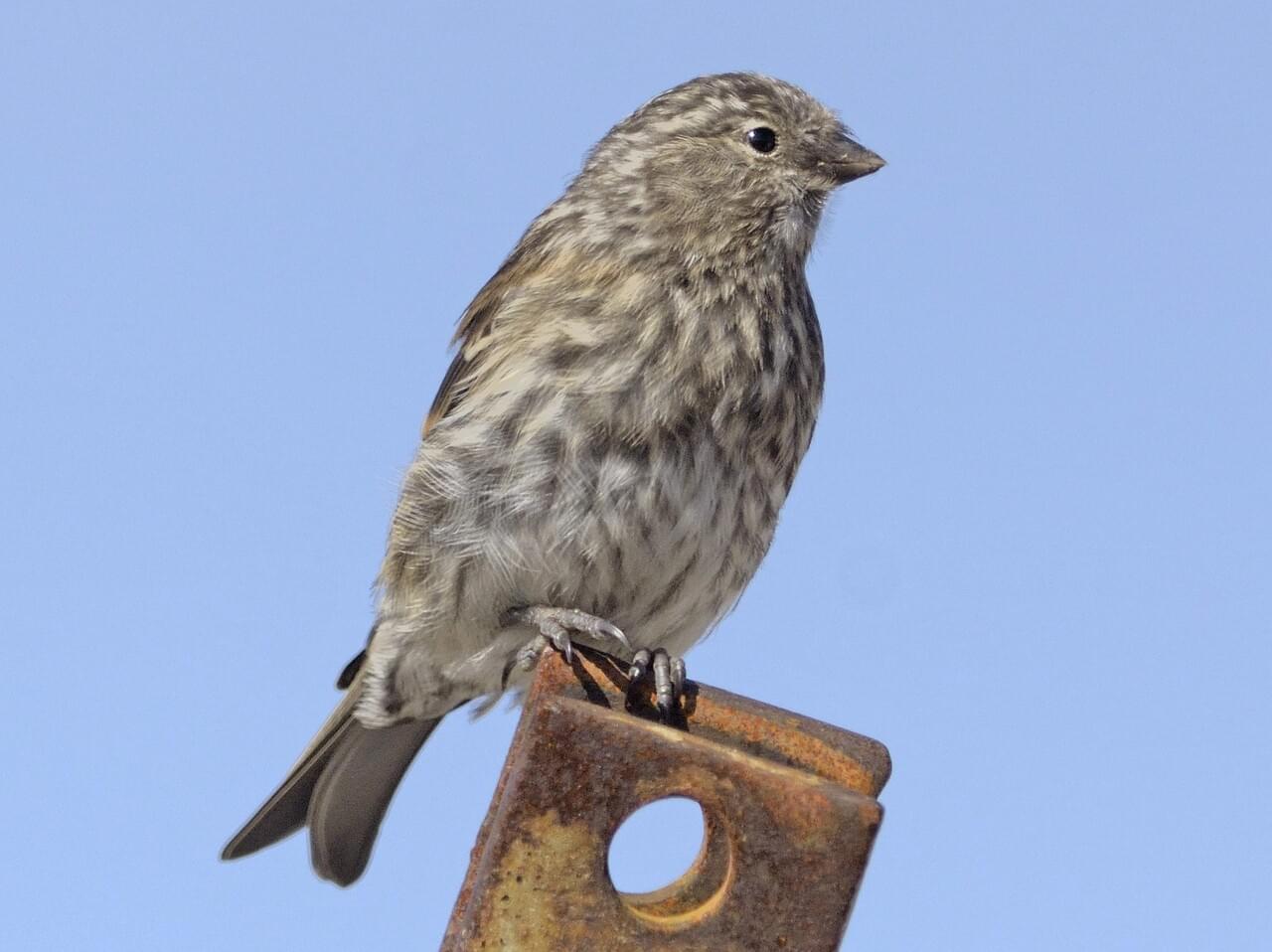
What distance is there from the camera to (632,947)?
2219 mm

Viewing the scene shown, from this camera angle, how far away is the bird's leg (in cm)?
382

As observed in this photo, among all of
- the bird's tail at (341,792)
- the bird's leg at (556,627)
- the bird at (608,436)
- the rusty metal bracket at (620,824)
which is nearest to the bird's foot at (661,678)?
the rusty metal bracket at (620,824)

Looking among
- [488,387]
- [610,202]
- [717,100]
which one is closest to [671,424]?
[488,387]

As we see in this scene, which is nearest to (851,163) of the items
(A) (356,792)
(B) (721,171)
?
(B) (721,171)

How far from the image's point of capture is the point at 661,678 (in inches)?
104

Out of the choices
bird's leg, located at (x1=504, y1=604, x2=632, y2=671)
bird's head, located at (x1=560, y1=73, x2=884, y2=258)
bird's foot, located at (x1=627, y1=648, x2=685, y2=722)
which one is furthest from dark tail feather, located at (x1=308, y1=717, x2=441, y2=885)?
bird's foot, located at (x1=627, y1=648, x2=685, y2=722)

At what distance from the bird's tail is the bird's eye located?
7.35ft

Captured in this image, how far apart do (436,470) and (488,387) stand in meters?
0.29

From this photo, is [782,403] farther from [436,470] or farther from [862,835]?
[862,835]

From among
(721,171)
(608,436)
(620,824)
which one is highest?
→ (721,171)

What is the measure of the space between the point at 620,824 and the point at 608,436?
258cm

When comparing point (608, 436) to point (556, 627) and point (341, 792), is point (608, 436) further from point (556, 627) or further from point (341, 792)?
point (341, 792)

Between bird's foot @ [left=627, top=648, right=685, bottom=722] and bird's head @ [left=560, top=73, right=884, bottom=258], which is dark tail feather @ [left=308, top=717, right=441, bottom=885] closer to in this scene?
bird's head @ [left=560, top=73, right=884, bottom=258]

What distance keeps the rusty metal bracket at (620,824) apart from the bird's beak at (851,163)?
11.9 ft
